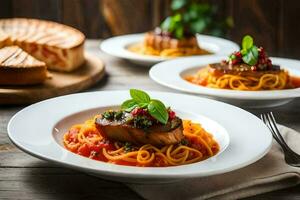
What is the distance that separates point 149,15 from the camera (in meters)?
7.39

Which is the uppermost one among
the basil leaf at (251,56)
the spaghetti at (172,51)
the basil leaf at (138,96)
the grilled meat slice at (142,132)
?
the basil leaf at (138,96)

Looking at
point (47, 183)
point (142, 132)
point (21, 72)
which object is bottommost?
point (21, 72)

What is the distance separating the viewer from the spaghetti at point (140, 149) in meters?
2.62

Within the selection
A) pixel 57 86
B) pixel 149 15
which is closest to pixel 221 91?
pixel 57 86

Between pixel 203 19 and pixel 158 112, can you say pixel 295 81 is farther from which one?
pixel 203 19

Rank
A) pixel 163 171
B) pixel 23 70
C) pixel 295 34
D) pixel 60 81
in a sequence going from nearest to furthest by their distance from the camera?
pixel 163 171
pixel 23 70
pixel 60 81
pixel 295 34

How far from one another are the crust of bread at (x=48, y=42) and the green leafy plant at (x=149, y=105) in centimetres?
177

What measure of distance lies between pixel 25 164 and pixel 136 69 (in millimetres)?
2107

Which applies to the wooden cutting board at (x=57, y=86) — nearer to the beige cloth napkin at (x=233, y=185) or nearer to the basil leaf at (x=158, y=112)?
the basil leaf at (x=158, y=112)

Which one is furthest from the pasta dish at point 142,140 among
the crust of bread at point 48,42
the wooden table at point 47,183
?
the crust of bread at point 48,42

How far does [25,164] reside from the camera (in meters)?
2.75

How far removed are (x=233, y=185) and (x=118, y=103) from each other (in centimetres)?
112

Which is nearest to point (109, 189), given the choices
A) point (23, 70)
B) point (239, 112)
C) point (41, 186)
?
point (41, 186)

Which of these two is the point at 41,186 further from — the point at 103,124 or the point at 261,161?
the point at 261,161
